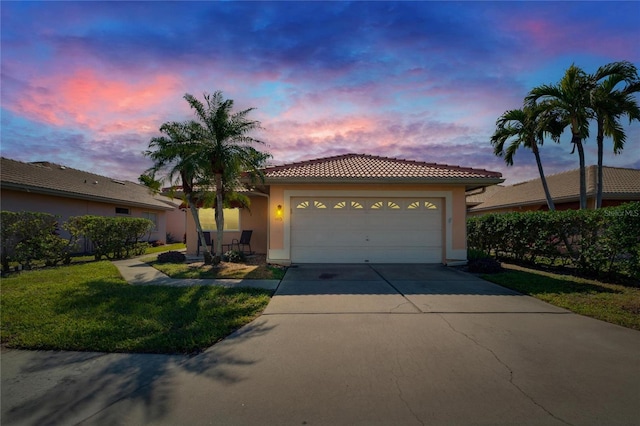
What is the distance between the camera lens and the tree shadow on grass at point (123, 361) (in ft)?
10.0

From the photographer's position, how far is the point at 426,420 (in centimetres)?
280

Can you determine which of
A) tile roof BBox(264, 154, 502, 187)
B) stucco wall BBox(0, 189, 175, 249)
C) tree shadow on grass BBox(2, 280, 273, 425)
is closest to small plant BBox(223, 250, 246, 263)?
tile roof BBox(264, 154, 502, 187)

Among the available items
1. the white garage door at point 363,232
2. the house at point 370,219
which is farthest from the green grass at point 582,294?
the white garage door at point 363,232

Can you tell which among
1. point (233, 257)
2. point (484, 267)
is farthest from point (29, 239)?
point (484, 267)

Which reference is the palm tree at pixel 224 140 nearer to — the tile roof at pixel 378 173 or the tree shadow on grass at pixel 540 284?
the tile roof at pixel 378 173

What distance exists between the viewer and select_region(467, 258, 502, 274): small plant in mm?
10156

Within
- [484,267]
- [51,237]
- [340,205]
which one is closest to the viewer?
[51,237]

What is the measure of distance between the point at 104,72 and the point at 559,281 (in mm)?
13100

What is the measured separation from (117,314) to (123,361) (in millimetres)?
1900

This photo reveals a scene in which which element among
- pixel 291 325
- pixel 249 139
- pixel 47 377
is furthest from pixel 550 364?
pixel 249 139

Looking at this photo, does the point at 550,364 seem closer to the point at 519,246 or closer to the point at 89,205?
the point at 519,246

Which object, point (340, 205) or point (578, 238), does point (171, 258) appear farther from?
point (578, 238)

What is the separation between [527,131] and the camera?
50.0 ft

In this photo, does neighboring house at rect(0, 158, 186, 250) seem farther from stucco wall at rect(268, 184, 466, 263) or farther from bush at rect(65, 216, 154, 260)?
stucco wall at rect(268, 184, 466, 263)
